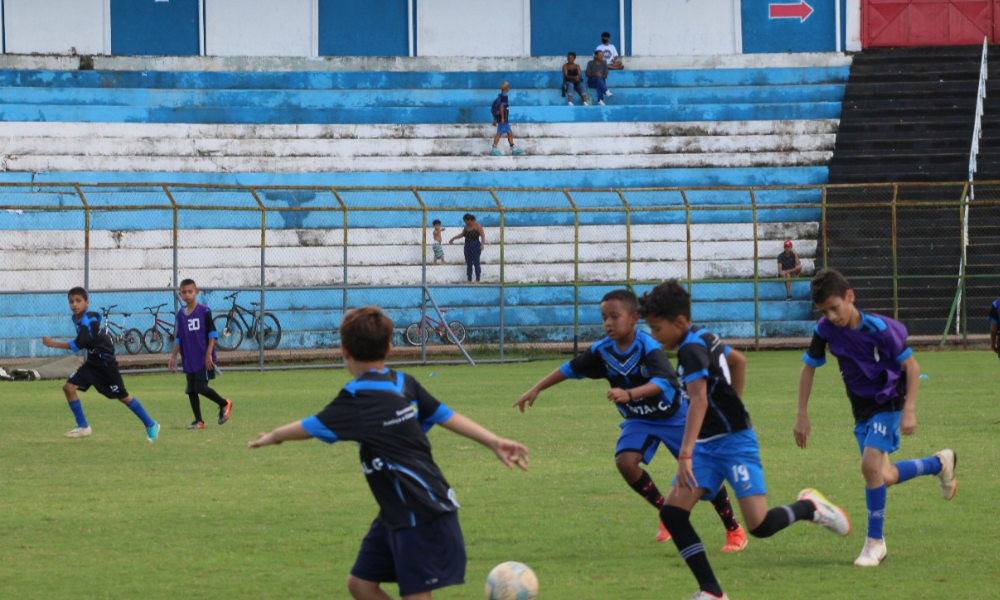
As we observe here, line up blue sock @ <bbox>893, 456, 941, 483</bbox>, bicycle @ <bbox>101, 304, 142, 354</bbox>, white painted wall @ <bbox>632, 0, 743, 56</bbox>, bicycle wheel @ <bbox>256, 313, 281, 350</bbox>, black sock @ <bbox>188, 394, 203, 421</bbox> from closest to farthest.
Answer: blue sock @ <bbox>893, 456, 941, 483</bbox>, black sock @ <bbox>188, 394, 203, 421</bbox>, bicycle @ <bbox>101, 304, 142, 354</bbox>, bicycle wheel @ <bbox>256, 313, 281, 350</bbox>, white painted wall @ <bbox>632, 0, 743, 56</bbox>

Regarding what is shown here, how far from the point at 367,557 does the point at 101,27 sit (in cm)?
3157

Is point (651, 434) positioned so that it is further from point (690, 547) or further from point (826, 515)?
point (690, 547)

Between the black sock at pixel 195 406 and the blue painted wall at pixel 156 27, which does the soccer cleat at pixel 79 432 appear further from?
the blue painted wall at pixel 156 27

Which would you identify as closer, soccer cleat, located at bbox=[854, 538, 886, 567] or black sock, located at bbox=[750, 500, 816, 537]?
black sock, located at bbox=[750, 500, 816, 537]

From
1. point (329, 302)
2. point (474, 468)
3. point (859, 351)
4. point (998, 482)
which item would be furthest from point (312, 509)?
point (329, 302)

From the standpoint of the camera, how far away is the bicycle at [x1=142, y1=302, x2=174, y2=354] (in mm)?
24031

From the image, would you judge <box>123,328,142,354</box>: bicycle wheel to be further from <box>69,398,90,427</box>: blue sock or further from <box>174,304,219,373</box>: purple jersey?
<box>69,398,90,427</box>: blue sock

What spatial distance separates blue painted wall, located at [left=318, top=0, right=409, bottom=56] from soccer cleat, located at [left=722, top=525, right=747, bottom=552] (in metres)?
28.9

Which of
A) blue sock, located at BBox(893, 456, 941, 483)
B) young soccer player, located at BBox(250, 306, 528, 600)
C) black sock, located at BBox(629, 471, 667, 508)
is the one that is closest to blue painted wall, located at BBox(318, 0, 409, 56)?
black sock, located at BBox(629, 471, 667, 508)

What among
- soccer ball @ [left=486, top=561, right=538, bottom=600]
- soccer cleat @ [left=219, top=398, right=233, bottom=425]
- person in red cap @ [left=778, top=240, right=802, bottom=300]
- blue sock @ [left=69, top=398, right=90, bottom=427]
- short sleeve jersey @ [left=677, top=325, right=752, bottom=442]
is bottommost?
soccer cleat @ [left=219, top=398, right=233, bottom=425]

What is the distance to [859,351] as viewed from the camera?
7242 millimetres

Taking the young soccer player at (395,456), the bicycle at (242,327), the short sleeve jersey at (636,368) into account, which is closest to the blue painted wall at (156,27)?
the bicycle at (242,327)

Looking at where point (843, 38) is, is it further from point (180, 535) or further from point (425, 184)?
point (180, 535)

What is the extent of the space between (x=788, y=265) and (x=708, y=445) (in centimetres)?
2130
